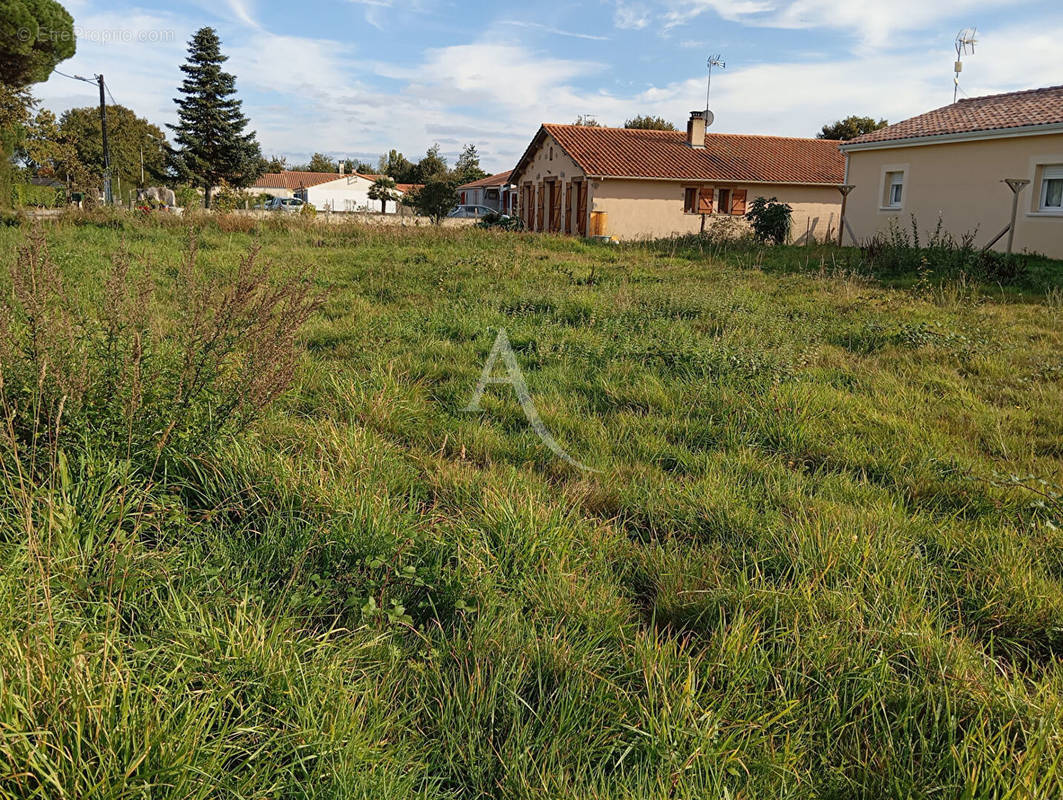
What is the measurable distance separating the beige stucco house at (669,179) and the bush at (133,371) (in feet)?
80.0

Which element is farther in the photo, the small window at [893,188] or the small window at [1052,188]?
the small window at [893,188]

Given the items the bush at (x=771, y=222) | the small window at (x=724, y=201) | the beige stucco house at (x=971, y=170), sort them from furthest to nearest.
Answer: the small window at (x=724, y=201) < the bush at (x=771, y=222) < the beige stucco house at (x=971, y=170)

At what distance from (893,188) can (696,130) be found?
12.1 m

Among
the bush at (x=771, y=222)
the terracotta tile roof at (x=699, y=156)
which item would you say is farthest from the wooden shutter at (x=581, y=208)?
the bush at (x=771, y=222)

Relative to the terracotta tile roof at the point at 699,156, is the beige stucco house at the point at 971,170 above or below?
below

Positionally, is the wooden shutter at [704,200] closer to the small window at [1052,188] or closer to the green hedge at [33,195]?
the small window at [1052,188]

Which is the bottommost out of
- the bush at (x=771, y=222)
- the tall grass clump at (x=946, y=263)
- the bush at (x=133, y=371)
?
the bush at (x=133, y=371)

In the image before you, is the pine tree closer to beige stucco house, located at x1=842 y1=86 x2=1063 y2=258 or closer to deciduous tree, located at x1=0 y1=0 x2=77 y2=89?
deciduous tree, located at x1=0 y1=0 x2=77 y2=89

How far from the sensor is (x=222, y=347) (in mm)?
3834

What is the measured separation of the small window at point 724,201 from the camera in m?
30.3

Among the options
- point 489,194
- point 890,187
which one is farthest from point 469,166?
point 890,187

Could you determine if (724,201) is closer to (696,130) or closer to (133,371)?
(696,130)

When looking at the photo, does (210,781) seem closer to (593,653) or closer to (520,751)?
(520,751)

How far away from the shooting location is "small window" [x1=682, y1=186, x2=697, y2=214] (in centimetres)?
2953
